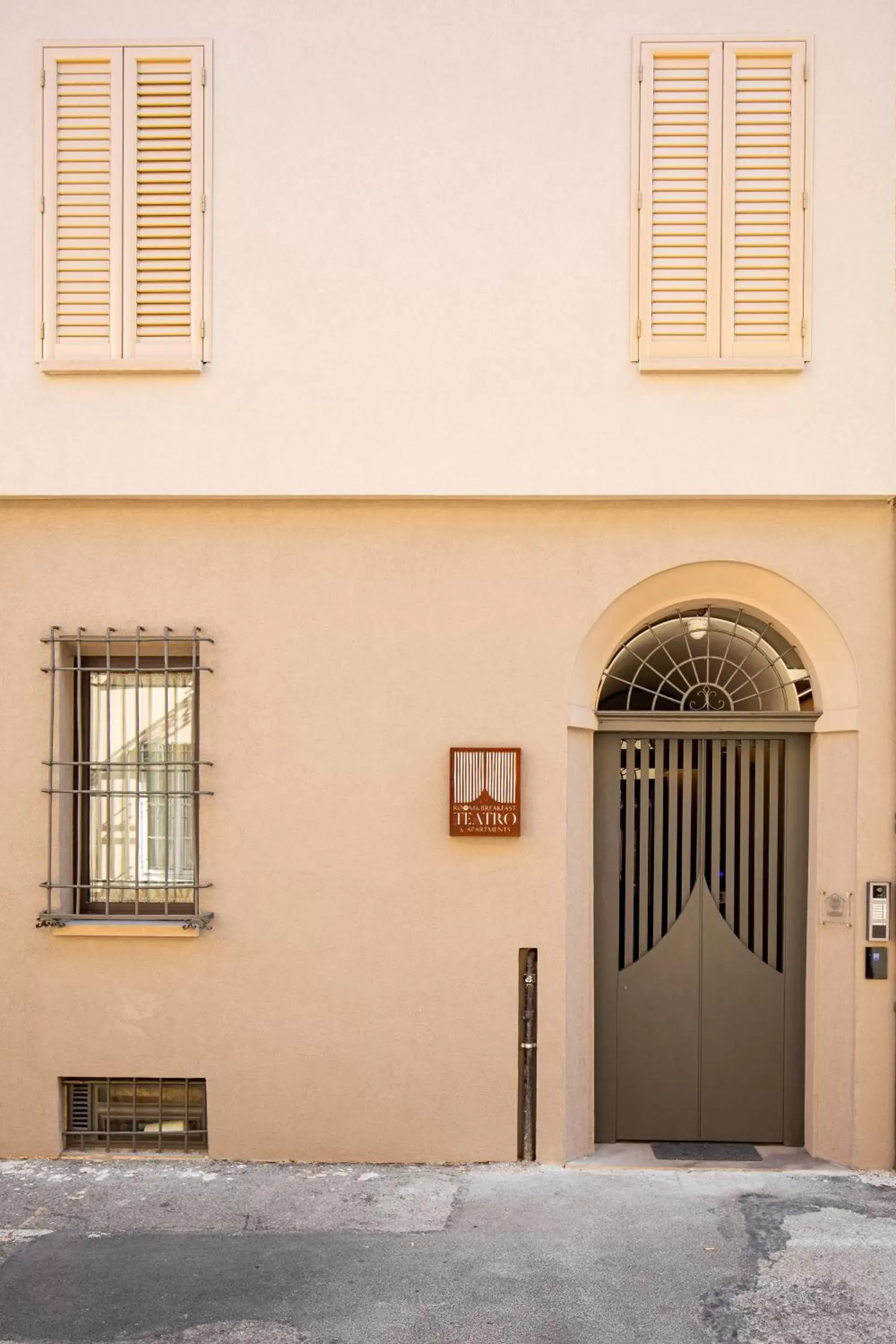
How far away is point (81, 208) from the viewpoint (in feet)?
18.9

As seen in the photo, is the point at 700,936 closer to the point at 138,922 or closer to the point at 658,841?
the point at 658,841

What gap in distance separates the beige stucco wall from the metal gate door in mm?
239

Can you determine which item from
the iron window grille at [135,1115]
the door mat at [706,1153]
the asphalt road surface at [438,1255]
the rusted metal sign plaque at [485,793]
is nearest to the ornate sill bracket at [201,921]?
the iron window grille at [135,1115]

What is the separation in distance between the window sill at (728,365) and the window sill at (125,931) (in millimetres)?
4004

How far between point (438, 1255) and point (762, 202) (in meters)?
5.64

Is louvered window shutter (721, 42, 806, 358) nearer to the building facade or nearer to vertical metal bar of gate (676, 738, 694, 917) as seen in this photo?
the building facade

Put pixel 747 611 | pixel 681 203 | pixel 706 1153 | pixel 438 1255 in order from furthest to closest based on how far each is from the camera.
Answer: pixel 747 611
pixel 706 1153
pixel 681 203
pixel 438 1255

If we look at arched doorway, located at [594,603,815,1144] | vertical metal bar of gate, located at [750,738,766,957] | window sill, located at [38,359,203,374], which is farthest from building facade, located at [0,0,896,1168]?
vertical metal bar of gate, located at [750,738,766,957]

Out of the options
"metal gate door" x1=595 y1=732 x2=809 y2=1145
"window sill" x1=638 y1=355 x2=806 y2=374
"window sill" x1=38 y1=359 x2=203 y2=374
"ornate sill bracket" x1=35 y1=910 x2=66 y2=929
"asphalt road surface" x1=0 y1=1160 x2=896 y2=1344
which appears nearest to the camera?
"asphalt road surface" x1=0 y1=1160 x2=896 y2=1344

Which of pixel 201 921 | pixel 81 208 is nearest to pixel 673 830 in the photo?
pixel 201 921

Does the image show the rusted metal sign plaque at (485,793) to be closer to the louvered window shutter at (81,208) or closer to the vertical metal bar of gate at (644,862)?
the vertical metal bar of gate at (644,862)

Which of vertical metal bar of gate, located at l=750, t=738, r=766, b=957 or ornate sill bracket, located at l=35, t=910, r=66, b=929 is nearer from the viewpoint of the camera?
ornate sill bracket, located at l=35, t=910, r=66, b=929

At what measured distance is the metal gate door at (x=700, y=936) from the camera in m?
5.95

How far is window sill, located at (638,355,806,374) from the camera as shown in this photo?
18.1 ft
